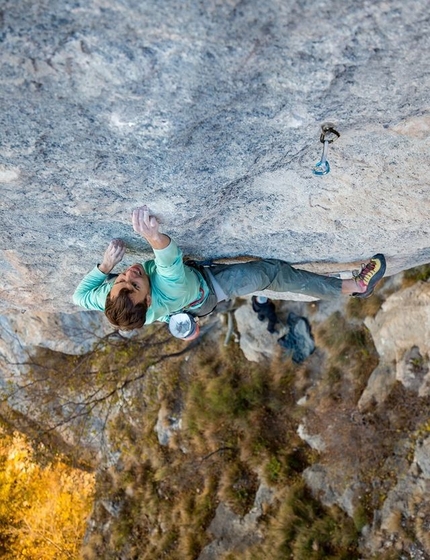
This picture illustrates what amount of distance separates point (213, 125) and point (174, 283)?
1201 millimetres

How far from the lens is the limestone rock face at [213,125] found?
1893mm

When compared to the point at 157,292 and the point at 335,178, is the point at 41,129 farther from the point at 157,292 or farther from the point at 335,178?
the point at 335,178

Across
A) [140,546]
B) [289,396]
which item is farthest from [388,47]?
[140,546]

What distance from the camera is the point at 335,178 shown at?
2992 millimetres

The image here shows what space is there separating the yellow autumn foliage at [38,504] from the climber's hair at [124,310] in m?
6.92

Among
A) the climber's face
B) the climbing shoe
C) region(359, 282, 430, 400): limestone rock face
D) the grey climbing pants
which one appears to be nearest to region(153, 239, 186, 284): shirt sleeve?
the climber's face

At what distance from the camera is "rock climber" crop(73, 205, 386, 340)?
313cm

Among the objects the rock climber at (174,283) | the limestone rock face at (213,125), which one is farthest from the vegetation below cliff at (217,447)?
the limestone rock face at (213,125)

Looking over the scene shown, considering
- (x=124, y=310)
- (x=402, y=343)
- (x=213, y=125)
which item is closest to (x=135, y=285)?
(x=124, y=310)

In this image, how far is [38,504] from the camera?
9.59m

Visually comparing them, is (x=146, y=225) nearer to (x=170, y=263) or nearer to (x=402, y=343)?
(x=170, y=263)

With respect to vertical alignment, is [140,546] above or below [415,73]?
below

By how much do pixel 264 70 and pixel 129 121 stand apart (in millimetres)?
673

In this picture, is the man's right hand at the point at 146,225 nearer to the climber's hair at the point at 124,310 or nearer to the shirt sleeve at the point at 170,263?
the shirt sleeve at the point at 170,263
